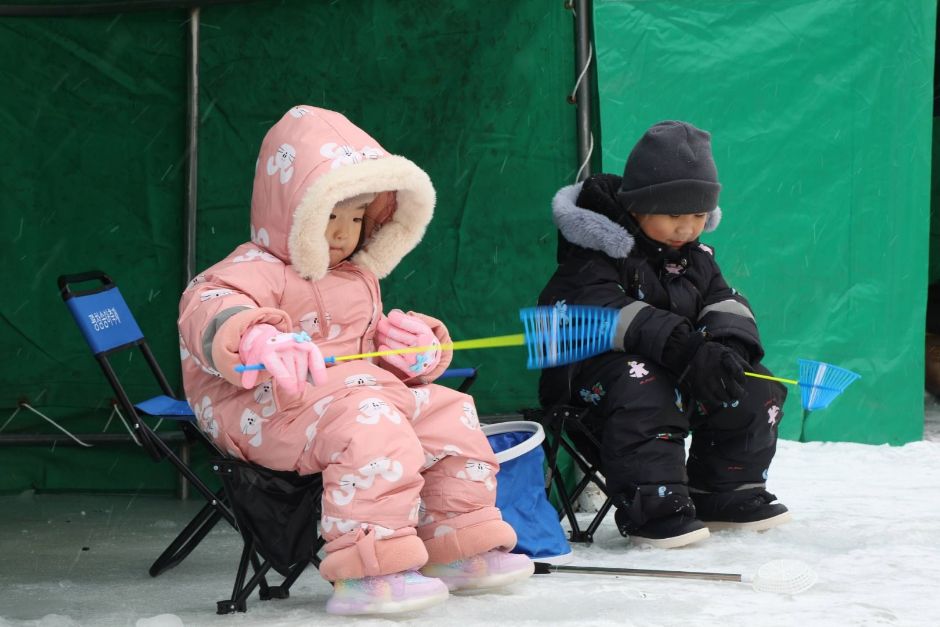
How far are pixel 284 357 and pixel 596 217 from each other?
142 cm

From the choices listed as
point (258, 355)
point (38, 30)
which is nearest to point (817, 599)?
point (258, 355)

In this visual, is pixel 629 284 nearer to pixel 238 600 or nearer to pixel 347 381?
pixel 347 381

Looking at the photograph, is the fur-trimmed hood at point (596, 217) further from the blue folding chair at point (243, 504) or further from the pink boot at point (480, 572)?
the blue folding chair at point (243, 504)

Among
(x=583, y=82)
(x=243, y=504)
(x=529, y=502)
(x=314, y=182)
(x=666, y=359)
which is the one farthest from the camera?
(x=583, y=82)

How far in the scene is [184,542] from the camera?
3.66 m

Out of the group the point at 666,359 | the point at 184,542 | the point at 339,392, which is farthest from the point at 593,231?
the point at 184,542

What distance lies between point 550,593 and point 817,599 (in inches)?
24.9

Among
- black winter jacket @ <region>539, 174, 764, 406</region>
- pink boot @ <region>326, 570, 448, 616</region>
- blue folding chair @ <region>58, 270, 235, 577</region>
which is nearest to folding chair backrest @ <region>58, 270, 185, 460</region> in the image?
blue folding chair @ <region>58, 270, 235, 577</region>

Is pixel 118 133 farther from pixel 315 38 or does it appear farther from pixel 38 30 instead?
→ pixel 315 38

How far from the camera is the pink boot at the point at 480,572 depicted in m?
3.05

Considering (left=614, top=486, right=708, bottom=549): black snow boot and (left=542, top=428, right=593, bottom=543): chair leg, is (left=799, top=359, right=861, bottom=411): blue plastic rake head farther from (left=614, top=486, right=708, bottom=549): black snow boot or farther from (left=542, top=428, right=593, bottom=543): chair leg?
(left=542, top=428, right=593, bottom=543): chair leg

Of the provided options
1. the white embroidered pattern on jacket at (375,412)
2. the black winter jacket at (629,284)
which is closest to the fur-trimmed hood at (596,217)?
the black winter jacket at (629,284)

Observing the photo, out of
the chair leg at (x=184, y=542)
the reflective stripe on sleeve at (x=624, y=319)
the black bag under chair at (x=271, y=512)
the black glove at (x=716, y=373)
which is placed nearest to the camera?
the black bag under chair at (x=271, y=512)

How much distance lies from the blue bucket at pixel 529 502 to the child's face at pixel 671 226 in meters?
0.73
